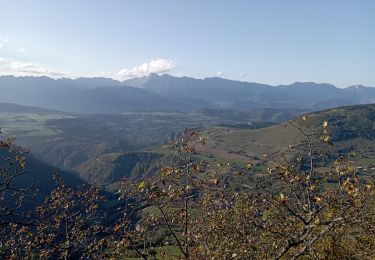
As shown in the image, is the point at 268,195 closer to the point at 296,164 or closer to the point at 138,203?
the point at 296,164

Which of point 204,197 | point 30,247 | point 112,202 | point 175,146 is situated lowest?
point 112,202

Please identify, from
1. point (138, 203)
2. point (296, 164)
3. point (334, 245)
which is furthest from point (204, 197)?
point (334, 245)

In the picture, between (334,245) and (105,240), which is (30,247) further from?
(334,245)

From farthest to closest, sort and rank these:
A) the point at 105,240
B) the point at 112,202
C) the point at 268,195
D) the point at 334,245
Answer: the point at 112,202 < the point at 334,245 < the point at 105,240 < the point at 268,195

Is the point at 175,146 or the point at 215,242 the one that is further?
the point at 215,242

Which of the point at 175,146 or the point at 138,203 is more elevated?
the point at 175,146

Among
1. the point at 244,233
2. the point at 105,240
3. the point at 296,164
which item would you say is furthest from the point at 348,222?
the point at 105,240

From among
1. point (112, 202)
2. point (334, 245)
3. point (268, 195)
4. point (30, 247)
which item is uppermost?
point (268, 195)

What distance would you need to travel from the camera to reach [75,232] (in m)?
20.0

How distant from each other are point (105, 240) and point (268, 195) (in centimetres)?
840

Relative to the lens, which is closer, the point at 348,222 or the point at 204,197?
the point at 348,222

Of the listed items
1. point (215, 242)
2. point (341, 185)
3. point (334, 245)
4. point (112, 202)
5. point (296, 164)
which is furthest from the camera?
point (112, 202)

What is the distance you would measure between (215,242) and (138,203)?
3617 millimetres

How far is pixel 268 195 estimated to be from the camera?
45.2 ft
